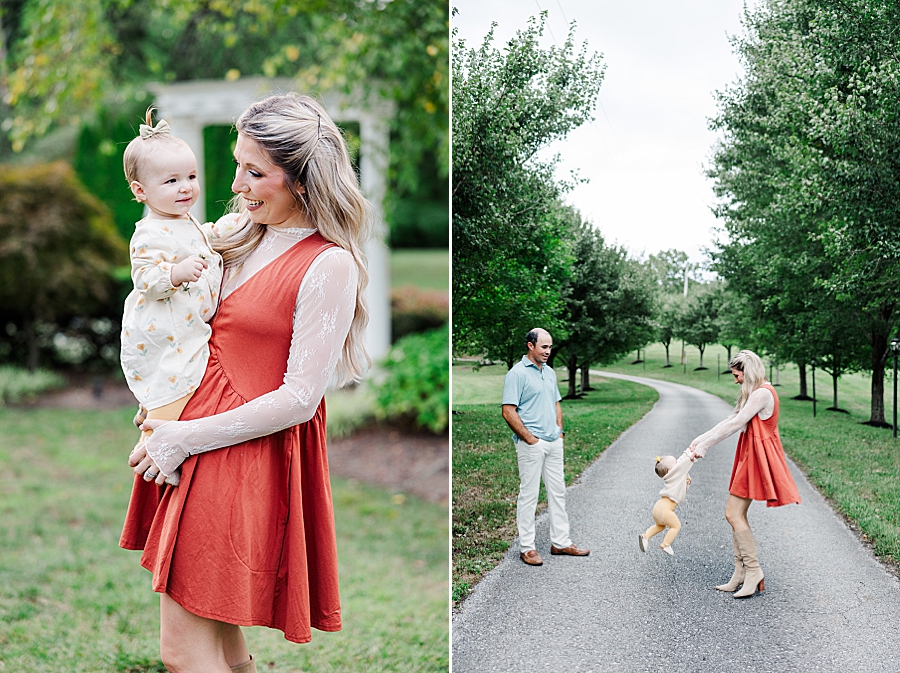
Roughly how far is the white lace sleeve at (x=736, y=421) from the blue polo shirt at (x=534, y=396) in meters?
0.49

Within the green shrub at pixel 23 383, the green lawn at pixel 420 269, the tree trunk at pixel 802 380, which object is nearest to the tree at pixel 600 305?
the tree trunk at pixel 802 380

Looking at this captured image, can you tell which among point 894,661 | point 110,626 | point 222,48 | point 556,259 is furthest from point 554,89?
point 222,48

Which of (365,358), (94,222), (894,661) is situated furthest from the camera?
(94,222)

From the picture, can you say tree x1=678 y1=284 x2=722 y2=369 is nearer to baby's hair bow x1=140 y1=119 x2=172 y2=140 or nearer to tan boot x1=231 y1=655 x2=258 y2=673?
tan boot x1=231 y1=655 x2=258 y2=673

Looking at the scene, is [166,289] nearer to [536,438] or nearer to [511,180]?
[536,438]

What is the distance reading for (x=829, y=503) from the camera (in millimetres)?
2611

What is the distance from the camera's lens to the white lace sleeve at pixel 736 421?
2562 millimetres

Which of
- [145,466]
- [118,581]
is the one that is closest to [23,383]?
[118,581]

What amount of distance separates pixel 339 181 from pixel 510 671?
5.73ft

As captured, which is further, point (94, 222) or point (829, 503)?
point (94, 222)

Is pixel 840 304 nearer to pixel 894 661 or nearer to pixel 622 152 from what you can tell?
pixel 622 152

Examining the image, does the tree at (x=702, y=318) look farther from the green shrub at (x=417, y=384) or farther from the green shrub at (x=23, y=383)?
the green shrub at (x=23, y=383)

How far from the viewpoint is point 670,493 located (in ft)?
8.64

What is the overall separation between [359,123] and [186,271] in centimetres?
740
